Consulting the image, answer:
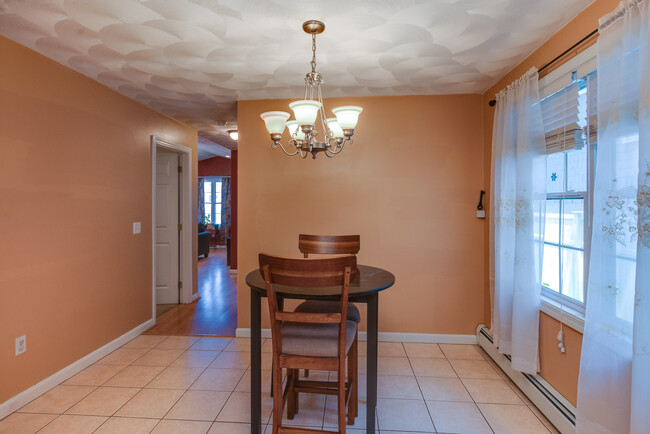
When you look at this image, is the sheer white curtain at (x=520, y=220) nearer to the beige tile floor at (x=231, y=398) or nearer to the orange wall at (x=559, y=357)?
the orange wall at (x=559, y=357)

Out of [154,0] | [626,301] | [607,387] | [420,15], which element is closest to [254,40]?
[154,0]

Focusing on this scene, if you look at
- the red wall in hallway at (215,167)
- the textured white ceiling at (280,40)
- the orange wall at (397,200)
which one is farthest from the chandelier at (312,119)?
the red wall in hallway at (215,167)

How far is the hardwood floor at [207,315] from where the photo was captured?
3686 mm

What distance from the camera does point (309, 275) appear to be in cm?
163

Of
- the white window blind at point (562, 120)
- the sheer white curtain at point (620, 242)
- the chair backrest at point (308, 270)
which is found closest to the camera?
the sheer white curtain at point (620, 242)

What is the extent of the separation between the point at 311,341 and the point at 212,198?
10639mm

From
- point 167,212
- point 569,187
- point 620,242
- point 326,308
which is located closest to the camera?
point 620,242

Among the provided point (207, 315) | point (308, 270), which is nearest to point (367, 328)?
point (308, 270)

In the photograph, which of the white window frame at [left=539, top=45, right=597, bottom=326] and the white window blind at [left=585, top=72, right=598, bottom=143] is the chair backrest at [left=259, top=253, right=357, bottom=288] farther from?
the white window blind at [left=585, top=72, right=598, bottom=143]

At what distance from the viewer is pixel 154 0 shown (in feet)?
6.00

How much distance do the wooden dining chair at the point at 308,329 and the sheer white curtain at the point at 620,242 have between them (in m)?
1.13

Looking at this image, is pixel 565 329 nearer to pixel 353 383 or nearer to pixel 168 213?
pixel 353 383

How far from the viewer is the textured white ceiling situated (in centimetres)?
191

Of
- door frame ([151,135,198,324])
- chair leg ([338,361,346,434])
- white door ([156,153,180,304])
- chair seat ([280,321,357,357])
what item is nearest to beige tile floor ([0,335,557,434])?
chair leg ([338,361,346,434])
